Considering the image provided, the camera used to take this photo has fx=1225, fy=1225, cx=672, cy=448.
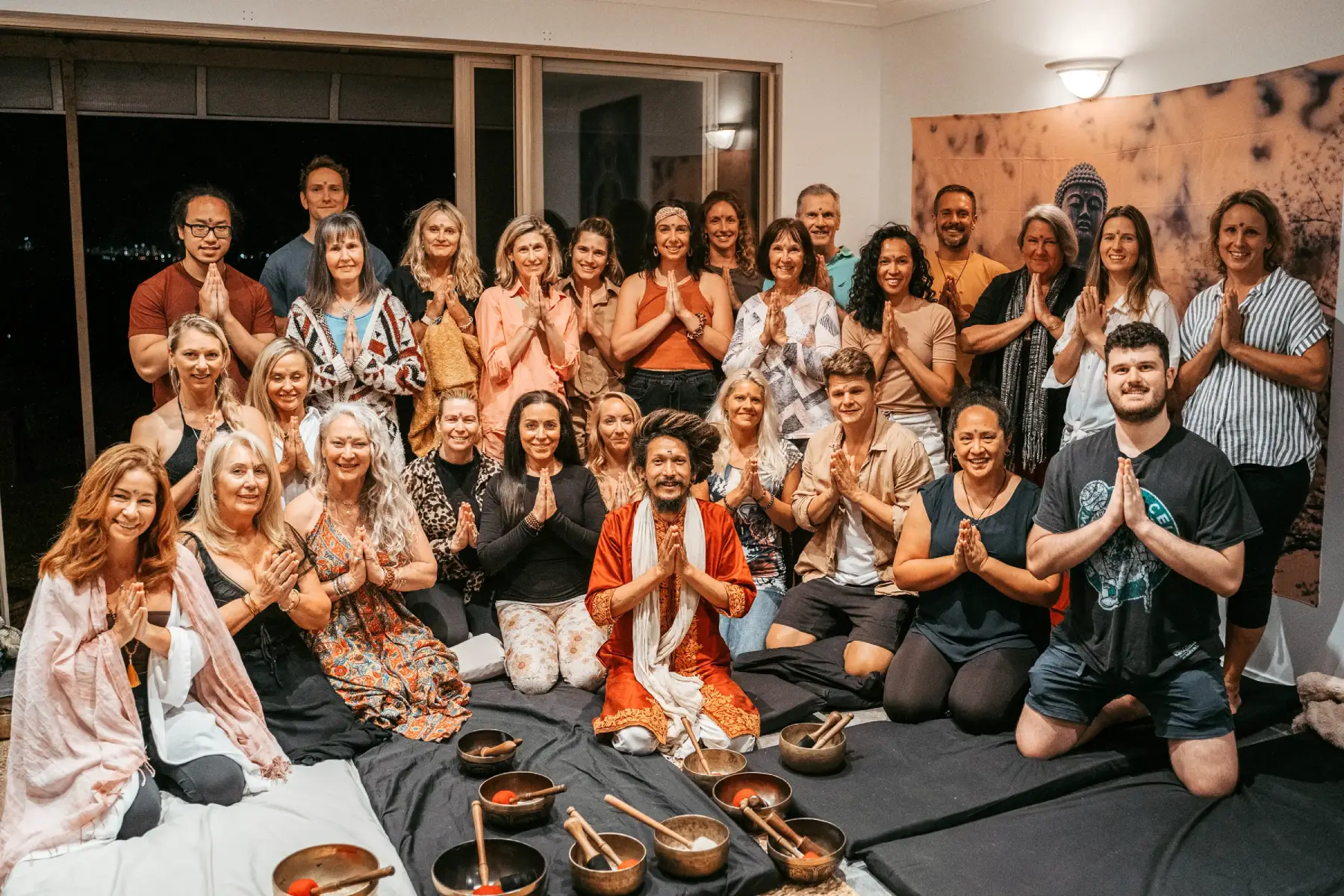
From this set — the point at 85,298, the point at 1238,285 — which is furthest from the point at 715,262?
the point at 85,298

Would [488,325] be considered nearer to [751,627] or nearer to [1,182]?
[751,627]

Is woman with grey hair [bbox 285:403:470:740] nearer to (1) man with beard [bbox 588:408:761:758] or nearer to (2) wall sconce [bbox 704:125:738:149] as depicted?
(1) man with beard [bbox 588:408:761:758]

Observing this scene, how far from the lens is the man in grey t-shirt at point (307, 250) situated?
539cm

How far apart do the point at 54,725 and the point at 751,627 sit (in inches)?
110

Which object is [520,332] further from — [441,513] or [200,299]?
[200,299]

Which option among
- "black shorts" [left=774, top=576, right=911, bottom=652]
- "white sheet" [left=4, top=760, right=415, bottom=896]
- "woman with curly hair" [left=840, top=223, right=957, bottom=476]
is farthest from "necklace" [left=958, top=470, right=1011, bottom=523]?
"white sheet" [left=4, top=760, right=415, bottom=896]

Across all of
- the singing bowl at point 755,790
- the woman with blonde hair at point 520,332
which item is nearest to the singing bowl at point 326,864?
the singing bowl at point 755,790

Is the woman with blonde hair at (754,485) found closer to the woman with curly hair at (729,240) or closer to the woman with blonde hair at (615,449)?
the woman with blonde hair at (615,449)

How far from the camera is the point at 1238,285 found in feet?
15.8

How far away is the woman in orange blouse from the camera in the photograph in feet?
18.6

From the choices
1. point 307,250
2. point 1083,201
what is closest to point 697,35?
point 1083,201

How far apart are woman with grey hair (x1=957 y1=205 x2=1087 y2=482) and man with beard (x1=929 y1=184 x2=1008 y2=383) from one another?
367 mm

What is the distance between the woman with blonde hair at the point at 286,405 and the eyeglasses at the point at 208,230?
0.69 m

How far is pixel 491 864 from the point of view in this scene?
3535 mm
